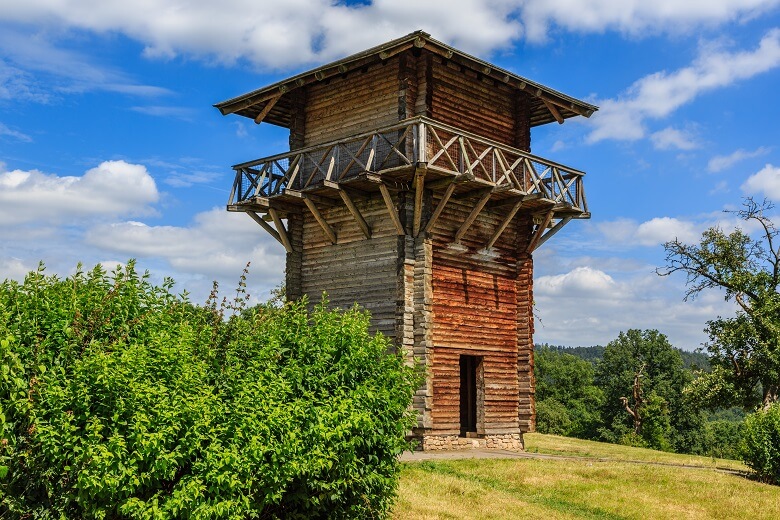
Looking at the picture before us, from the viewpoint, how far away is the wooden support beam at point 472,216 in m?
21.4

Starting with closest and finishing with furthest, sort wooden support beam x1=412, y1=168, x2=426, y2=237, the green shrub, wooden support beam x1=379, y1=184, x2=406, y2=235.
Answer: wooden support beam x1=412, y1=168, x2=426, y2=237 → wooden support beam x1=379, y1=184, x2=406, y2=235 → the green shrub

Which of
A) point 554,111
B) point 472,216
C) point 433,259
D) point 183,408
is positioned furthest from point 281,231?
point 183,408

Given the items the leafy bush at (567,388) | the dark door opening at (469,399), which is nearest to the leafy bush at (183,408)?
the dark door opening at (469,399)

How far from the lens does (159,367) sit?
9.24 meters

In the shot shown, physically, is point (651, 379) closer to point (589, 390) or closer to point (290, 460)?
point (589, 390)

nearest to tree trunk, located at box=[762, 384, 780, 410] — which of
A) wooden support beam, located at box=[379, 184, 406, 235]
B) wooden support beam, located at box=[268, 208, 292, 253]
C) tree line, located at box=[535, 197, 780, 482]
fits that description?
tree line, located at box=[535, 197, 780, 482]

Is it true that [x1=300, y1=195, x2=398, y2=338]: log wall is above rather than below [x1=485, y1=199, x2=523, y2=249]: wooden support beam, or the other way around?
below

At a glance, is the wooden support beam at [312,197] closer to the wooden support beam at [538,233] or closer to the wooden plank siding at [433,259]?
the wooden plank siding at [433,259]

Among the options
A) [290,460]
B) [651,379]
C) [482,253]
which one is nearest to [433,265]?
[482,253]

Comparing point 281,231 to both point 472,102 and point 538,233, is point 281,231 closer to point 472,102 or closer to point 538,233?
point 472,102

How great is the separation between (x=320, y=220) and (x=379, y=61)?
526 centimetres

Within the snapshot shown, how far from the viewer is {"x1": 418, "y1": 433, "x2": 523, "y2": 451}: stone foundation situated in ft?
69.3

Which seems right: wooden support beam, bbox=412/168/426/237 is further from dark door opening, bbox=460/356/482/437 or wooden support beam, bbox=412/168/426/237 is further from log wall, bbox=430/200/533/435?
dark door opening, bbox=460/356/482/437

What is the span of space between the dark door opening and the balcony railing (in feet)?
20.2
